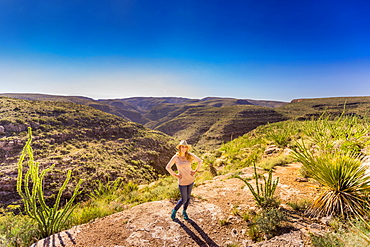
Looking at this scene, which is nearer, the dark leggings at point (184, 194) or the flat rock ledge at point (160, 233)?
the flat rock ledge at point (160, 233)

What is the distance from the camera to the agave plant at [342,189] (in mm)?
3270

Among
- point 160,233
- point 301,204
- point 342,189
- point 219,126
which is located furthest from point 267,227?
point 219,126

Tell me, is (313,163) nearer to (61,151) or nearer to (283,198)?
(283,198)

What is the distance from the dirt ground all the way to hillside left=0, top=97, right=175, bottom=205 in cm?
549

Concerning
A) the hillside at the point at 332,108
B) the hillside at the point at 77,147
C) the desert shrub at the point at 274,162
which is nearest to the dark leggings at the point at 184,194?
the desert shrub at the point at 274,162

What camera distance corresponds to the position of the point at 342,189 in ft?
11.5

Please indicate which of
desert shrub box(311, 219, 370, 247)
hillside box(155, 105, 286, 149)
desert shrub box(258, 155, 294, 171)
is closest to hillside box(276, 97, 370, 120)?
hillside box(155, 105, 286, 149)

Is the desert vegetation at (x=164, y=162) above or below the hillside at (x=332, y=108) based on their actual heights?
below

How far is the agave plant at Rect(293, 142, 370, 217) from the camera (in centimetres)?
327

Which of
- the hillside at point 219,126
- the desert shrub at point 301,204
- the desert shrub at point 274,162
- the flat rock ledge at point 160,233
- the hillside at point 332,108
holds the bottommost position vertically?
the hillside at point 219,126

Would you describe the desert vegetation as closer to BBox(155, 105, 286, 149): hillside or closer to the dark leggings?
the dark leggings

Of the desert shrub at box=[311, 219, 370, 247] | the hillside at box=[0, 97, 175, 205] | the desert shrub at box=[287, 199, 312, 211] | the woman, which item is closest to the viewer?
the desert shrub at box=[311, 219, 370, 247]

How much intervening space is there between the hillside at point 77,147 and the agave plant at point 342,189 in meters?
8.96

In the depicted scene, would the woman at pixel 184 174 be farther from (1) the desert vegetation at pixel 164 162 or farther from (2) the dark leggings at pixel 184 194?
(1) the desert vegetation at pixel 164 162
